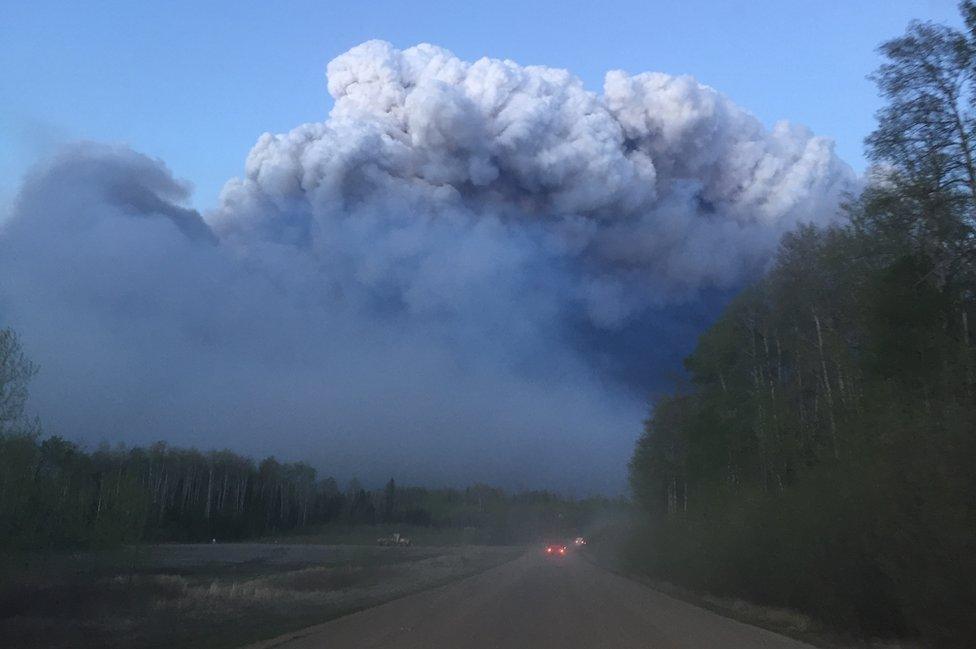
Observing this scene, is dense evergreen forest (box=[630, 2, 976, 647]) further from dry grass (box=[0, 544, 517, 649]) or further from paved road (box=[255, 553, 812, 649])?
dry grass (box=[0, 544, 517, 649])

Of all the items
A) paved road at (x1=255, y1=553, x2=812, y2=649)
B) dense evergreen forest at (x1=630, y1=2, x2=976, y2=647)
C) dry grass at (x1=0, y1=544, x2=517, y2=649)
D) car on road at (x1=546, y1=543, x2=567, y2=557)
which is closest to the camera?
dense evergreen forest at (x1=630, y1=2, x2=976, y2=647)

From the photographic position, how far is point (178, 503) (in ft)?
401

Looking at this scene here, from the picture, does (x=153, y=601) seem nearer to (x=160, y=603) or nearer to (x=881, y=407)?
(x=160, y=603)

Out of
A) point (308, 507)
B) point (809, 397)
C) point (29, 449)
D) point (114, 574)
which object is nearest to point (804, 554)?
point (809, 397)

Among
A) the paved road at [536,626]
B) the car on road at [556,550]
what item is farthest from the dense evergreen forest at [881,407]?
the car on road at [556,550]

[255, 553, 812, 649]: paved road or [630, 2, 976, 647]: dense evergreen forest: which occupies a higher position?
[630, 2, 976, 647]: dense evergreen forest

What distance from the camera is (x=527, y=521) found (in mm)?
191500

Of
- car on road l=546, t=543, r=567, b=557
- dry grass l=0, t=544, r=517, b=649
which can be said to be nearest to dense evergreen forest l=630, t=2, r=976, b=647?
dry grass l=0, t=544, r=517, b=649

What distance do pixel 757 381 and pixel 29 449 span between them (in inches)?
1224

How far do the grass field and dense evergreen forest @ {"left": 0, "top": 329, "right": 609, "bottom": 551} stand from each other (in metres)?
1.55

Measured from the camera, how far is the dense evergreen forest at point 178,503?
30.2 metres

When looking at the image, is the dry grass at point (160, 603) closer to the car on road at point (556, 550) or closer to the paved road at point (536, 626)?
the paved road at point (536, 626)

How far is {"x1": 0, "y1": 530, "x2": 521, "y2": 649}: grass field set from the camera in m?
20.9

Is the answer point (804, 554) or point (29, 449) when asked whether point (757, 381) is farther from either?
point (29, 449)
